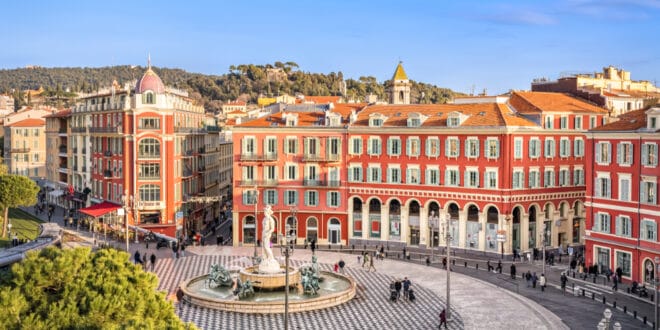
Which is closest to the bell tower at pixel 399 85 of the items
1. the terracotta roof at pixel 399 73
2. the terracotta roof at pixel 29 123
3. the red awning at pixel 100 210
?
the terracotta roof at pixel 399 73

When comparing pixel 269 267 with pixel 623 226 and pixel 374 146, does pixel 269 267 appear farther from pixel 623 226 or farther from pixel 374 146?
pixel 374 146

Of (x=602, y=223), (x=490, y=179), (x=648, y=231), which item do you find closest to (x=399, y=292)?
(x=648, y=231)

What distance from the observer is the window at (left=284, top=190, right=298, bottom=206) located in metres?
69.2

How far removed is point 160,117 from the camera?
7044cm

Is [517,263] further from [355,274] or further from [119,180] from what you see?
[119,180]

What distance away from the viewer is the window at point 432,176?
213 ft

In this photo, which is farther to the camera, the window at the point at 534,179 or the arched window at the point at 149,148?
the arched window at the point at 149,148

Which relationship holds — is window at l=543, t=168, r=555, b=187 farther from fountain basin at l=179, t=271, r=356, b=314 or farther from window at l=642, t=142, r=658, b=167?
fountain basin at l=179, t=271, r=356, b=314

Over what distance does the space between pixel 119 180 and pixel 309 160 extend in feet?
63.4

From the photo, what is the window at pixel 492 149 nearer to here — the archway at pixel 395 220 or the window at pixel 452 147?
the window at pixel 452 147

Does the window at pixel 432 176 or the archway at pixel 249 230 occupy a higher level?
the window at pixel 432 176

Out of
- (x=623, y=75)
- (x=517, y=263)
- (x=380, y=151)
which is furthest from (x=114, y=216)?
(x=623, y=75)

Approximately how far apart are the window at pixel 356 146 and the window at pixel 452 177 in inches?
347

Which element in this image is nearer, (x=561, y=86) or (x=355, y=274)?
(x=355, y=274)
